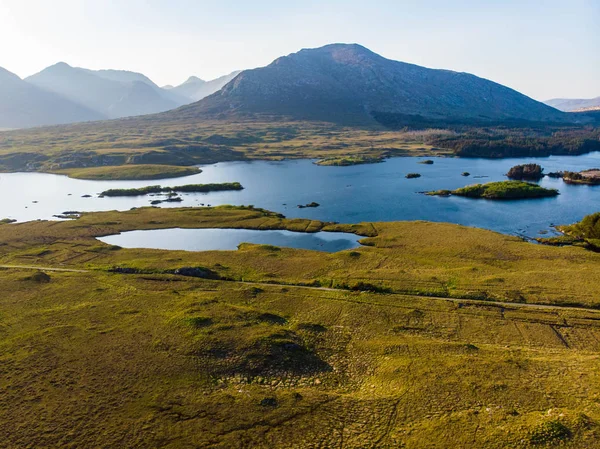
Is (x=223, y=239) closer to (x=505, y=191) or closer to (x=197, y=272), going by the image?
(x=197, y=272)

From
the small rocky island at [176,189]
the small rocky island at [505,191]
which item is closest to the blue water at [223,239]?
the small rocky island at [176,189]

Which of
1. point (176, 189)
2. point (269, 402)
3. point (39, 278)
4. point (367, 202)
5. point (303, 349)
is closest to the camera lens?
point (269, 402)

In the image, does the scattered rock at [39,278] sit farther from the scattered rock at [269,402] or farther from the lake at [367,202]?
the lake at [367,202]

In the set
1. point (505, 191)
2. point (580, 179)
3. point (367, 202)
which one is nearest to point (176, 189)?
point (367, 202)

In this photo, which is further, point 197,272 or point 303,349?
point 197,272

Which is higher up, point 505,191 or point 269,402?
point 505,191

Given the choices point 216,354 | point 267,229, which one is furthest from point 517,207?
point 216,354
